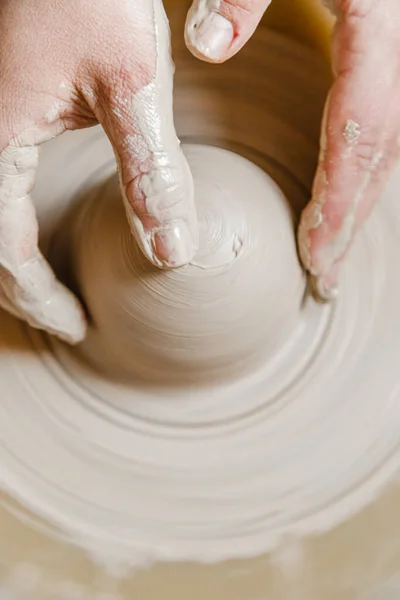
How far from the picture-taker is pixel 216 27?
3.55 ft

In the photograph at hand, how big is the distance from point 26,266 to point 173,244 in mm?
316

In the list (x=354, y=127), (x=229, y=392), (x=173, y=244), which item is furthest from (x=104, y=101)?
(x=229, y=392)

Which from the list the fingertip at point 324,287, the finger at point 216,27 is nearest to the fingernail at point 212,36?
the finger at point 216,27

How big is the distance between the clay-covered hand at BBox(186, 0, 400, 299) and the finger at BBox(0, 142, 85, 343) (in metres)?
0.47

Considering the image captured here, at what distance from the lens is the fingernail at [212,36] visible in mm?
1068

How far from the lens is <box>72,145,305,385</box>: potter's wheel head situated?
1.15 m

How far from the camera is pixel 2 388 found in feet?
4.50

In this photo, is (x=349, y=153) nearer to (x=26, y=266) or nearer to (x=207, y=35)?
(x=207, y=35)

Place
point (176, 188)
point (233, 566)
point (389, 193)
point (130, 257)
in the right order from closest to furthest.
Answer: point (176, 188)
point (130, 257)
point (233, 566)
point (389, 193)

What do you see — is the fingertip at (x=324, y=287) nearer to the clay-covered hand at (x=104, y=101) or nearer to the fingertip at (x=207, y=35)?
the clay-covered hand at (x=104, y=101)

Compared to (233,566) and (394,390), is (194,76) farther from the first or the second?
(233,566)

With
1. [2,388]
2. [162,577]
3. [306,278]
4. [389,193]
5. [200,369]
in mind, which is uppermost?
[389,193]

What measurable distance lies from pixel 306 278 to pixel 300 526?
48 centimetres

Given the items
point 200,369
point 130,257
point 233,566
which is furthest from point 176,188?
point 233,566
